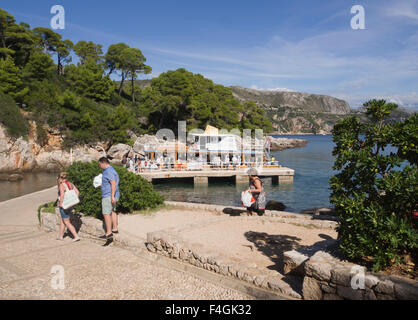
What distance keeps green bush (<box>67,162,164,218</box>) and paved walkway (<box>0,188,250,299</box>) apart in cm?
173

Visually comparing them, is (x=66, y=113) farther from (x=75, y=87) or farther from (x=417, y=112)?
(x=417, y=112)

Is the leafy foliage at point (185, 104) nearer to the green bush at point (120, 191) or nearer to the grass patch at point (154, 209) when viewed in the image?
the grass patch at point (154, 209)

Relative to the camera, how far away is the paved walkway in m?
4.28

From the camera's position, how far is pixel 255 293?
14.0 feet

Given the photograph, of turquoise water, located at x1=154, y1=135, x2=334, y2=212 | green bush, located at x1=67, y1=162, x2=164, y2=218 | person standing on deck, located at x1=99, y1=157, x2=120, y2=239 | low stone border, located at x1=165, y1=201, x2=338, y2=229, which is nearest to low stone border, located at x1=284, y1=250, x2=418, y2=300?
low stone border, located at x1=165, y1=201, x2=338, y2=229

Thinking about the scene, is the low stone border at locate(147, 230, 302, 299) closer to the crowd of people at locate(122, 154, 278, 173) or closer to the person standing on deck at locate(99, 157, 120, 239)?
the person standing on deck at locate(99, 157, 120, 239)

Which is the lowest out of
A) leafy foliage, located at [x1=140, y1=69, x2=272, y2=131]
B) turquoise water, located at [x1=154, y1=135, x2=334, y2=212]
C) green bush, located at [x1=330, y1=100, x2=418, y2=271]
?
turquoise water, located at [x1=154, y1=135, x2=334, y2=212]

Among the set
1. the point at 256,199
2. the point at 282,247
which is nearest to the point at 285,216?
the point at 256,199

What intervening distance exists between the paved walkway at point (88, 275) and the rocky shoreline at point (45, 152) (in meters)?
21.3

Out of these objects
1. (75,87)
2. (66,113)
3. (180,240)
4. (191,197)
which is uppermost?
(75,87)

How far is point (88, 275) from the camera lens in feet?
16.1

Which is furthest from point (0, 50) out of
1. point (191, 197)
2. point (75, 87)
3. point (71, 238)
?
point (71, 238)

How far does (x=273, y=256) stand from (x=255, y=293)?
170cm
